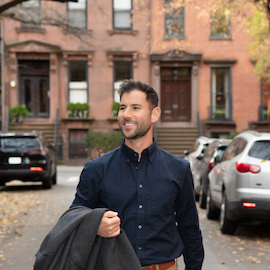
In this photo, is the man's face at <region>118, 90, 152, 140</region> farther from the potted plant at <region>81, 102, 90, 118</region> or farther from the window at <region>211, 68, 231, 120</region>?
the window at <region>211, 68, 231, 120</region>

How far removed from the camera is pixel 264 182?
25.3 ft

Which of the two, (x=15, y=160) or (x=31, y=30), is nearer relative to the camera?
(x=15, y=160)

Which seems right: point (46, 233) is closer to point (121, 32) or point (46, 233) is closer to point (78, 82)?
point (78, 82)

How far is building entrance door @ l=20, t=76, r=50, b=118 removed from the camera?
90.2 feet

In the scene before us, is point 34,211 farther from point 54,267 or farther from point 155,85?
point 155,85

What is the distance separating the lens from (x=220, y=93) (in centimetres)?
2769

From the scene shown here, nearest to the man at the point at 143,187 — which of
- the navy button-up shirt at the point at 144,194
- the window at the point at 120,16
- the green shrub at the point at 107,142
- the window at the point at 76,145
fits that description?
the navy button-up shirt at the point at 144,194

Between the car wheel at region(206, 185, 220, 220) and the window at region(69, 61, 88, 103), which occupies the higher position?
the window at region(69, 61, 88, 103)

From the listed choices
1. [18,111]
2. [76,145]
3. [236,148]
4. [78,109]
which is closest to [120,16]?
[78,109]

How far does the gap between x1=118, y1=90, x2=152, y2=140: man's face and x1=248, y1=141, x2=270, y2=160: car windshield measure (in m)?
5.49

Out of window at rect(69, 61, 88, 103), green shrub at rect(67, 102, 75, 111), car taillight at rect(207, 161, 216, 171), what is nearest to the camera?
car taillight at rect(207, 161, 216, 171)

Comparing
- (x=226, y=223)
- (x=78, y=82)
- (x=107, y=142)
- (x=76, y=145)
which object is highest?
(x=78, y=82)

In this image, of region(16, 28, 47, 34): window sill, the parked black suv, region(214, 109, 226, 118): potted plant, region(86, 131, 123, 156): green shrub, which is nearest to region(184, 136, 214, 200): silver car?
region(86, 131, 123, 156): green shrub

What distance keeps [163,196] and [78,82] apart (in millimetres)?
25191
